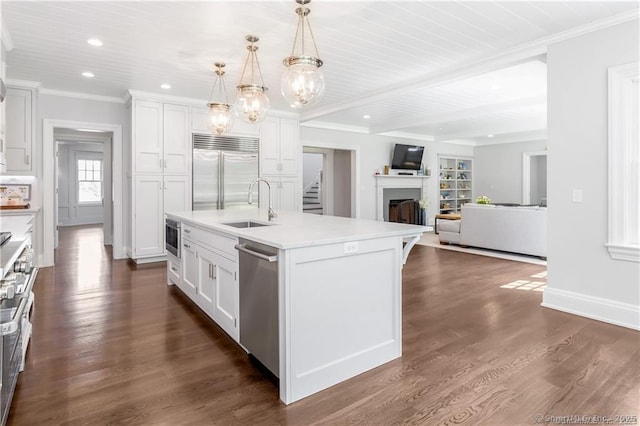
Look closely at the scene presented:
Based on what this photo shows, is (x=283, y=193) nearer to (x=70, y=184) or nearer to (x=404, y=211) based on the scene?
(x=404, y=211)

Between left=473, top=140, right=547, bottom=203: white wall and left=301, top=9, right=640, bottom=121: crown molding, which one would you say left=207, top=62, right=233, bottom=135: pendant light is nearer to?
left=301, top=9, right=640, bottom=121: crown molding

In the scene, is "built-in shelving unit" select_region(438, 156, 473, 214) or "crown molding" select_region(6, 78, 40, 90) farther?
"built-in shelving unit" select_region(438, 156, 473, 214)

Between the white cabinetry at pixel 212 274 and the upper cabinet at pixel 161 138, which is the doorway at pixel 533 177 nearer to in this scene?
the upper cabinet at pixel 161 138

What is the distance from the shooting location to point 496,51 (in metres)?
3.86

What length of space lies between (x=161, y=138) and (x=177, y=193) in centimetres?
87

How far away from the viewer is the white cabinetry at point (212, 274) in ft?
8.41

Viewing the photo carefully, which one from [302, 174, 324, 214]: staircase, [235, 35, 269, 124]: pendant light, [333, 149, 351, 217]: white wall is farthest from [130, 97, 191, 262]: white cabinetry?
[302, 174, 324, 214]: staircase

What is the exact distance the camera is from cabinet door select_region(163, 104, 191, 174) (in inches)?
228

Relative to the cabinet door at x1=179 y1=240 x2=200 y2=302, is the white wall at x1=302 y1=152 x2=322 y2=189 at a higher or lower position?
higher

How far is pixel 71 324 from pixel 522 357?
3462 millimetres

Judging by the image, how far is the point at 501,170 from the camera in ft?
35.9

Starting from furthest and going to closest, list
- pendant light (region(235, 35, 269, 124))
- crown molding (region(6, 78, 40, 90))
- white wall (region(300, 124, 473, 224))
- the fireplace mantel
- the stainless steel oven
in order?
the fireplace mantel → white wall (region(300, 124, 473, 224)) → crown molding (region(6, 78, 40, 90)) → the stainless steel oven → pendant light (region(235, 35, 269, 124))

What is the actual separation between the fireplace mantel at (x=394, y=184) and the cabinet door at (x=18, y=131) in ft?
22.1

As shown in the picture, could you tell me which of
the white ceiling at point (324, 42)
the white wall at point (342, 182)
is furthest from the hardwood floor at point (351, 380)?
the white wall at point (342, 182)
